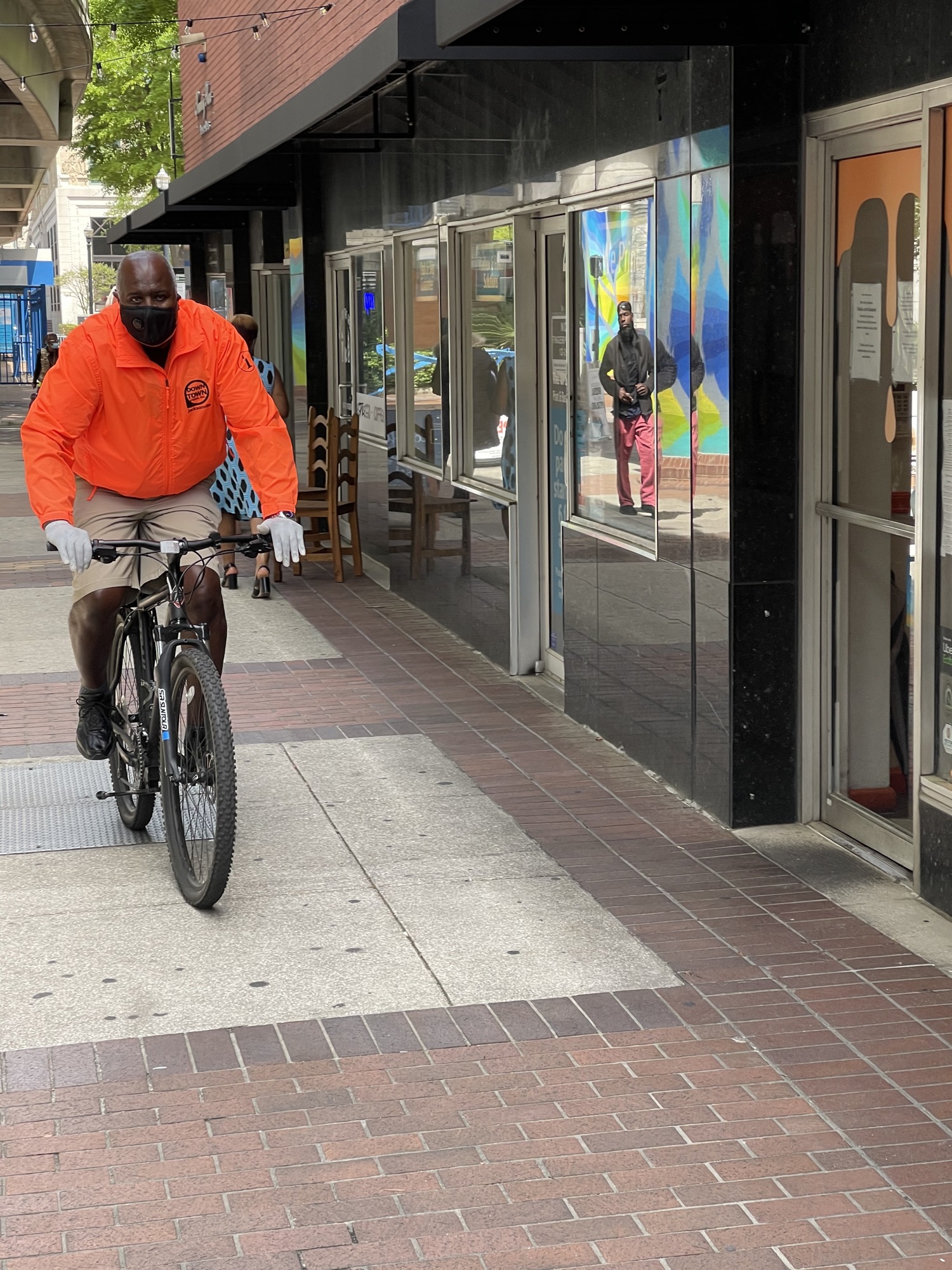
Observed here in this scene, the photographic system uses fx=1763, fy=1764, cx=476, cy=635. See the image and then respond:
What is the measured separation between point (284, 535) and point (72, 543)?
63cm

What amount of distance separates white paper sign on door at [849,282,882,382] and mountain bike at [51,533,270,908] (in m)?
2.10

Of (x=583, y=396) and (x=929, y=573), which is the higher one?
(x=583, y=396)

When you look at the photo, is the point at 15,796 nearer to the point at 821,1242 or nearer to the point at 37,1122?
the point at 37,1122

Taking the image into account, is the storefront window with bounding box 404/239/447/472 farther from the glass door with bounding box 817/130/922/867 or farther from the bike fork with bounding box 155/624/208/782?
the bike fork with bounding box 155/624/208/782

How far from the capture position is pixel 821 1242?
11.6 feet

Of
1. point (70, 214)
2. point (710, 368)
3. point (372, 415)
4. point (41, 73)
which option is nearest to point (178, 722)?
point (710, 368)

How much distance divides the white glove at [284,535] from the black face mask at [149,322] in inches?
29.3

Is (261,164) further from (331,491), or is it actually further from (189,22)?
(189,22)

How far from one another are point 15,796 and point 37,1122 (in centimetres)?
301

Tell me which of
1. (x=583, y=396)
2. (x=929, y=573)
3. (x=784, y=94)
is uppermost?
(x=784, y=94)

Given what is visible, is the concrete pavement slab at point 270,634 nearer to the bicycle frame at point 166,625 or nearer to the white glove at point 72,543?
the bicycle frame at point 166,625

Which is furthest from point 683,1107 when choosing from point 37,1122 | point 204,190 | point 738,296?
point 204,190

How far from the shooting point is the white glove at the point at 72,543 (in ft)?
17.1

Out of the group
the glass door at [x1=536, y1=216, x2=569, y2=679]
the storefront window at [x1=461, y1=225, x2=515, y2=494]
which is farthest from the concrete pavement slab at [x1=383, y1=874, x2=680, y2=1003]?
the storefront window at [x1=461, y1=225, x2=515, y2=494]
